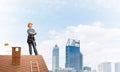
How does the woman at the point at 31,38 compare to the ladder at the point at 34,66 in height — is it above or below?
above

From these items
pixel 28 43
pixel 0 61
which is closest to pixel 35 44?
pixel 28 43

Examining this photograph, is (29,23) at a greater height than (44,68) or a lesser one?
greater

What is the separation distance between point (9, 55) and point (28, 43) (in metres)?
1.68

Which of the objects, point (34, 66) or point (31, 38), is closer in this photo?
point (34, 66)

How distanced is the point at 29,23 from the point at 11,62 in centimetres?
314

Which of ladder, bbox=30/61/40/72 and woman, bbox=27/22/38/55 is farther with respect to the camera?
woman, bbox=27/22/38/55

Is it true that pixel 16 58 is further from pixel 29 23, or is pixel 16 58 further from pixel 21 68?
pixel 29 23

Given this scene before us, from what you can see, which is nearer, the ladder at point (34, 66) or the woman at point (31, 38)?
the ladder at point (34, 66)

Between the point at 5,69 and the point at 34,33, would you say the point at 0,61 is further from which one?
the point at 34,33

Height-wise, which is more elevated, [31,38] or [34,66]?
[31,38]

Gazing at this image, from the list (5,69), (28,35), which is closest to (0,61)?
(5,69)

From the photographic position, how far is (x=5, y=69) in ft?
99.5

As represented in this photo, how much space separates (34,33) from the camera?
31891 mm

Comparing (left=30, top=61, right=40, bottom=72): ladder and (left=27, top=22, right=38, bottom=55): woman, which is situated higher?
(left=27, top=22, right=38, bottom=55): woman
